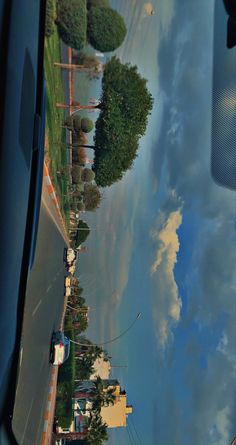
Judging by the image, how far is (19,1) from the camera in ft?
5.24

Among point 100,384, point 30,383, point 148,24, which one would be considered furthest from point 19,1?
point 100,384

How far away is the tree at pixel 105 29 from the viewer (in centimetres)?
245

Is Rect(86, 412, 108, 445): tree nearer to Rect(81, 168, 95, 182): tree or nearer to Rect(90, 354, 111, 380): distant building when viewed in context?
Rect(90, 354, 111, 380): distant building

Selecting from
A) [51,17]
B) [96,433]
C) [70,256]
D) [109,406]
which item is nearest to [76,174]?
[70,256]

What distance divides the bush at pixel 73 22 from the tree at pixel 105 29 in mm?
49

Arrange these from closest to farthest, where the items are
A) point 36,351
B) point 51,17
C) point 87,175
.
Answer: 1. point 51,17
2. point 36,351
3. point 87,175

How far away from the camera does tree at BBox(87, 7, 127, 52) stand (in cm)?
245

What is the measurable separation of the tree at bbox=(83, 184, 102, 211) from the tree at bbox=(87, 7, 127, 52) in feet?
64.2

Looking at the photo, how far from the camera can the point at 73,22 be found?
2.82 m

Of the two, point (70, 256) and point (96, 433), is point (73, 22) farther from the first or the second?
point (96, 433)

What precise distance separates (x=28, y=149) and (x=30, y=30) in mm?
515

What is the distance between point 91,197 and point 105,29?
20.6m

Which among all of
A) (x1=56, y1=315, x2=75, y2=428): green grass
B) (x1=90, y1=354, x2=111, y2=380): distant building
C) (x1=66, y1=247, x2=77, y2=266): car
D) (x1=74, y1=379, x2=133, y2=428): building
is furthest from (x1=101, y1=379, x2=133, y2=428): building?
(x1=66, y1=247, x2=77, y2=266): car

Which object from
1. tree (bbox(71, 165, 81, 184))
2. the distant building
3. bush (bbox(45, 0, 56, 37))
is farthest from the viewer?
the distant building
